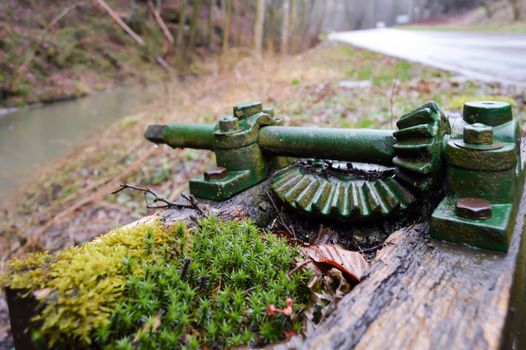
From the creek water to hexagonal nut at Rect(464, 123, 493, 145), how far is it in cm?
648

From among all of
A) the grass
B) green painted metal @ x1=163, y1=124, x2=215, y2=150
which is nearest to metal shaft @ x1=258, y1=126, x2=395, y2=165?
green painted metal @ x1=163, y1=124, x2=215, y2=150

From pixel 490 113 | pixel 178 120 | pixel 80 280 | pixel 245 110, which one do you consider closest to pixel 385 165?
pixel 490 113

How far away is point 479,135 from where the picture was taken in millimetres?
1169

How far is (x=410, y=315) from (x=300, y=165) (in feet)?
3.16

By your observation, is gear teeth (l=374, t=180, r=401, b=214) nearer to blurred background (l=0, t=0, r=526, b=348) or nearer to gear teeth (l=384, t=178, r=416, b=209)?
gear teeth (l=384, t=178, r=416, b=209)

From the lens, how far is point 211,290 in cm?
114

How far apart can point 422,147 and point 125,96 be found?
13.3 m

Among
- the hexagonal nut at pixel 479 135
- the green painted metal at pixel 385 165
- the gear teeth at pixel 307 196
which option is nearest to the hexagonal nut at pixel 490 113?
the green painted metal at pixel 385 165

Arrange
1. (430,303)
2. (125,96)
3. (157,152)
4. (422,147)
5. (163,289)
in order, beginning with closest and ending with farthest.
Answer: (430,303) < (163,289) < (422,147) < (157,152) < (125,96)

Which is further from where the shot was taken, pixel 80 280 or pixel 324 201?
pixel 324 201

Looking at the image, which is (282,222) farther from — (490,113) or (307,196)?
(490,113)

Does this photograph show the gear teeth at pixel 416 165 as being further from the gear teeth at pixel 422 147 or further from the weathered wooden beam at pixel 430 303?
the weathered wooden beam at pixel 430 303

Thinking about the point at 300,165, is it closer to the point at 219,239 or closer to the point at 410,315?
the point at 219,239

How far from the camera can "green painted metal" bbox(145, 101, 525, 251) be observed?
1.18 m
